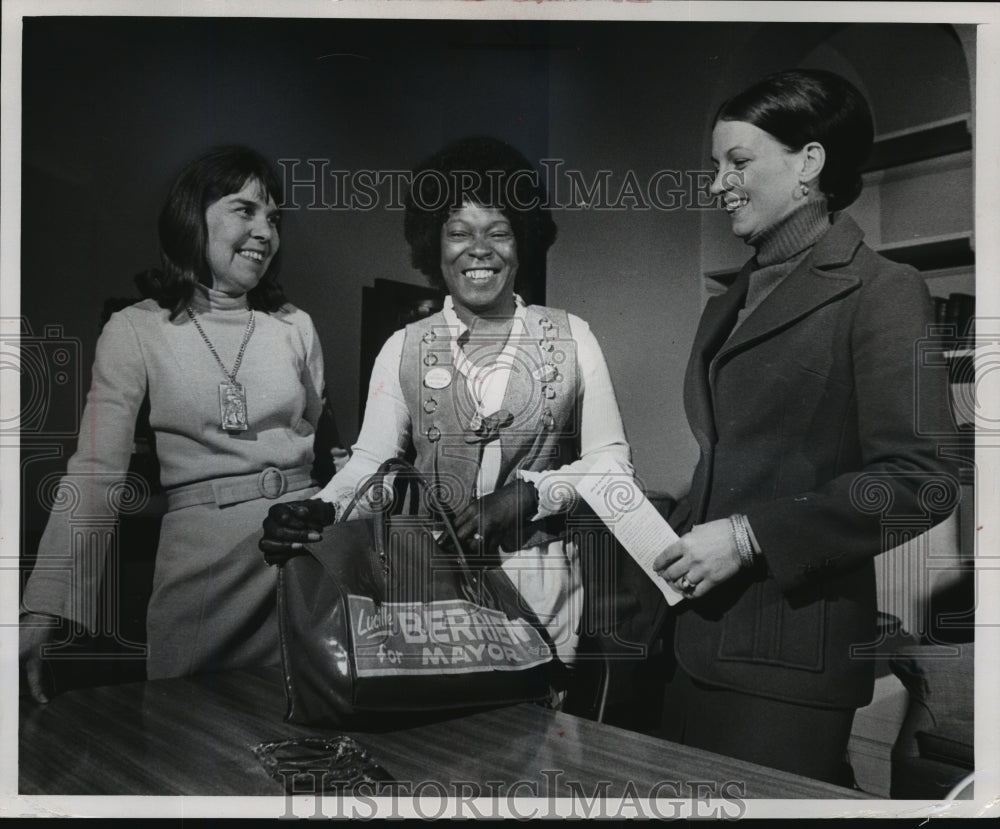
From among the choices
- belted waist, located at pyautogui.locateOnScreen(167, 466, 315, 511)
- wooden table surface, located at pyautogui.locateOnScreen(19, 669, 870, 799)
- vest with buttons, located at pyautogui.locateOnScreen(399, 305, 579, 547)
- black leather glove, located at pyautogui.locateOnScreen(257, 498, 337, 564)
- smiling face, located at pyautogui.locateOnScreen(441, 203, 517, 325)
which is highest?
smiling face, located at pyautogui.locateOnScreen(441, 203, 517, 325)

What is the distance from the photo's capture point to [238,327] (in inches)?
84.8

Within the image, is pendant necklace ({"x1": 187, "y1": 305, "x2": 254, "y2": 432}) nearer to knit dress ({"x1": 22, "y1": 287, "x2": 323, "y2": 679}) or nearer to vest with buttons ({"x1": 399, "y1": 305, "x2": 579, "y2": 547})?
knit dress ({"x1": 22, "y1": 287, "x2": 323, "y2": 679})

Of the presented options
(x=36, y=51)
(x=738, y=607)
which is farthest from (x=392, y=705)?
(x=36, y=51)

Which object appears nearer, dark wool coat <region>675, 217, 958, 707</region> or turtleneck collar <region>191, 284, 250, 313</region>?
dark wool coat <region>675, 217, 958, 707</region>

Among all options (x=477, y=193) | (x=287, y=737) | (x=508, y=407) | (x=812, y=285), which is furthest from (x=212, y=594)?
(x=812, y=285)

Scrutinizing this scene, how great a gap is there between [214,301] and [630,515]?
1117 mm

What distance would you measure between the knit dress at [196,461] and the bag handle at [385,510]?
140mm

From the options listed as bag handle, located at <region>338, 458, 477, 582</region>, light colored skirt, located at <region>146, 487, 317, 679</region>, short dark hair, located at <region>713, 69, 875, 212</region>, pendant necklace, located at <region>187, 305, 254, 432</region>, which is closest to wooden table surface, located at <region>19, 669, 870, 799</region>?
light colored skirt, located at <region>146, 487, 317, 679</region>

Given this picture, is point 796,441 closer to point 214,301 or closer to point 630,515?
point 630,515

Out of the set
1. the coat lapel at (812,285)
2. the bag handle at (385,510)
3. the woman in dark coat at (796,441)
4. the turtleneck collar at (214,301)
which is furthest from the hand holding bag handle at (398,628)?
the coat lapel at (812,285)

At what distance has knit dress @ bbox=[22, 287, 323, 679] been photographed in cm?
215

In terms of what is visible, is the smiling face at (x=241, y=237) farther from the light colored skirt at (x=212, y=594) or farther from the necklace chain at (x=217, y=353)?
the light colored skirt at (x=212, y=594)

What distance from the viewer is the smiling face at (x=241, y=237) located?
2.15 m

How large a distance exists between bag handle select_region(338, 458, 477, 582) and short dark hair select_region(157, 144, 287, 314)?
0.47m
